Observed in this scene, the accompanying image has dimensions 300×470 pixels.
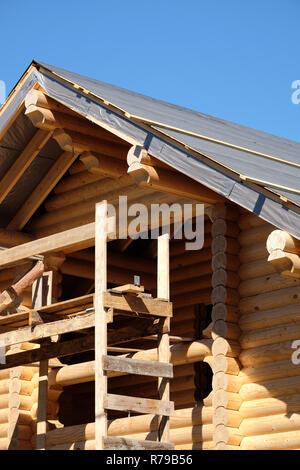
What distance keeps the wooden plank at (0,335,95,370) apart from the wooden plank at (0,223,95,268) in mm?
1378

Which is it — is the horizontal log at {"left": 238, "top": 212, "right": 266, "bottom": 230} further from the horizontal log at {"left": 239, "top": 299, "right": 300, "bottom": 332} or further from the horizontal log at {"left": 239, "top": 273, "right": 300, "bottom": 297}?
the horizontal log at {"left": 239, "top": 299, "right": 300, "bottom": 332}

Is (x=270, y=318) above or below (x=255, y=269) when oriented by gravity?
below

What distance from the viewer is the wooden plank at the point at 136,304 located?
465 inches

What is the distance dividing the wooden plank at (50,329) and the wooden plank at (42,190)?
11.4ft

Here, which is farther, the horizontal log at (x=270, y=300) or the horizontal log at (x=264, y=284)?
the horizontal log at (x=264, y=284)

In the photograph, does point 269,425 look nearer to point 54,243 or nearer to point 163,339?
point 163,339

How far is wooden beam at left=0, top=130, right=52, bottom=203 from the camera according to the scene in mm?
15414

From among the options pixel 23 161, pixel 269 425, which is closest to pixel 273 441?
pixel 269 425

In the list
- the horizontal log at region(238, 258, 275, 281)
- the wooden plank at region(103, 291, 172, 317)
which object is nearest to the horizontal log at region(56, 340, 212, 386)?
the horizontal log at region(238, 258, 275, 281)

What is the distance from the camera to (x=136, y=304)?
1198cm

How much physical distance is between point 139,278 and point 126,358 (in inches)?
54.5

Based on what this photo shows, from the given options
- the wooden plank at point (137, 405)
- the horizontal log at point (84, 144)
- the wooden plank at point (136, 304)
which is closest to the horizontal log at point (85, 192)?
the horizontal log at point (84, 144)

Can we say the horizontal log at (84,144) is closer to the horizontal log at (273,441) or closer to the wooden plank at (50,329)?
the wooden plank at (50,329)
